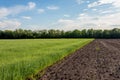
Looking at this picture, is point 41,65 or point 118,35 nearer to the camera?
point 41,65

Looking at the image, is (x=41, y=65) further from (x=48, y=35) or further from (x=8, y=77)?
(x=48, y=35)

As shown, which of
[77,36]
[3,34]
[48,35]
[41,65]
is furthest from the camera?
[77,36]

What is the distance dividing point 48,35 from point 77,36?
24857 mm

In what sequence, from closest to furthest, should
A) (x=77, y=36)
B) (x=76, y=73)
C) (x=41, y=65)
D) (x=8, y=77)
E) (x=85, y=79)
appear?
(x=8, y=77), (x=85, y=79), (x=76, y=73), (x=41, y=65), (x=77, y=36)

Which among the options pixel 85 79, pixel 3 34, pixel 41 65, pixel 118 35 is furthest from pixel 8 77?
pixel 118 35

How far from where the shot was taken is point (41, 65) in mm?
13516

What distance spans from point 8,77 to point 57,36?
444 feet

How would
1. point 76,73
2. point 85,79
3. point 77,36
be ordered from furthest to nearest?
point 77,36, point 76,73, point 85,79

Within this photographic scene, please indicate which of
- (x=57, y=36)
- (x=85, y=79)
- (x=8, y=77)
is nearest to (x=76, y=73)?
(x=85, y=79)

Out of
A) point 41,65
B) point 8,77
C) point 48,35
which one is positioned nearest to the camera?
point 8,77

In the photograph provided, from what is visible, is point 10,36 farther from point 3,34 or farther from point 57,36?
point 57,36

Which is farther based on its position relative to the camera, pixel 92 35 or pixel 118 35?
pixel 92 35

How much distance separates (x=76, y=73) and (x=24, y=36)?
4790 inches

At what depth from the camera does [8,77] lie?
8.77 meters
